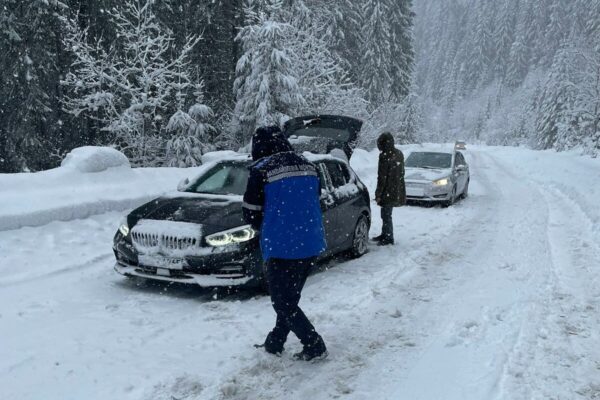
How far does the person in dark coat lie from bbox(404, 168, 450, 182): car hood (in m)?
4.69

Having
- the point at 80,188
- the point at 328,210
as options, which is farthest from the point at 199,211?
the point at 80,188

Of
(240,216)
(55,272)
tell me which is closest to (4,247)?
(55,272)

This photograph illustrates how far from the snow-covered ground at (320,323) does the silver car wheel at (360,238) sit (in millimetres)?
173

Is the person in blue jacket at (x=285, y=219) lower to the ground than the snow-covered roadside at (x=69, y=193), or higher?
higher

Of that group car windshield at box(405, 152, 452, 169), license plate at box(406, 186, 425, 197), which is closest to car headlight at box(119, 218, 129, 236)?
license plate at box(406, 186, 425, 197)

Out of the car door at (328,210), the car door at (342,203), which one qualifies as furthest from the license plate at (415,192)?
the car door at (328,210)

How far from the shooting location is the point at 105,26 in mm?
18703

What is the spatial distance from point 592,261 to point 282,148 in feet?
19.5

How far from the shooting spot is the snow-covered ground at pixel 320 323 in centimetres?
397

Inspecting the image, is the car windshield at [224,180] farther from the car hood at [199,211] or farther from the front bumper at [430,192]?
the front bumper at [430,192]

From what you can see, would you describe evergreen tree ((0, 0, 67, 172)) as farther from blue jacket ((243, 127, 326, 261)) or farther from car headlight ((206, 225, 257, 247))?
blue jacket ((243, 127, 326, 261))

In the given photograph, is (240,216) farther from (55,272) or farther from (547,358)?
(547,358)

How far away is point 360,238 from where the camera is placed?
8406 mm

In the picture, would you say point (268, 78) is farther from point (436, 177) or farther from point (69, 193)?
point (69, 193)
